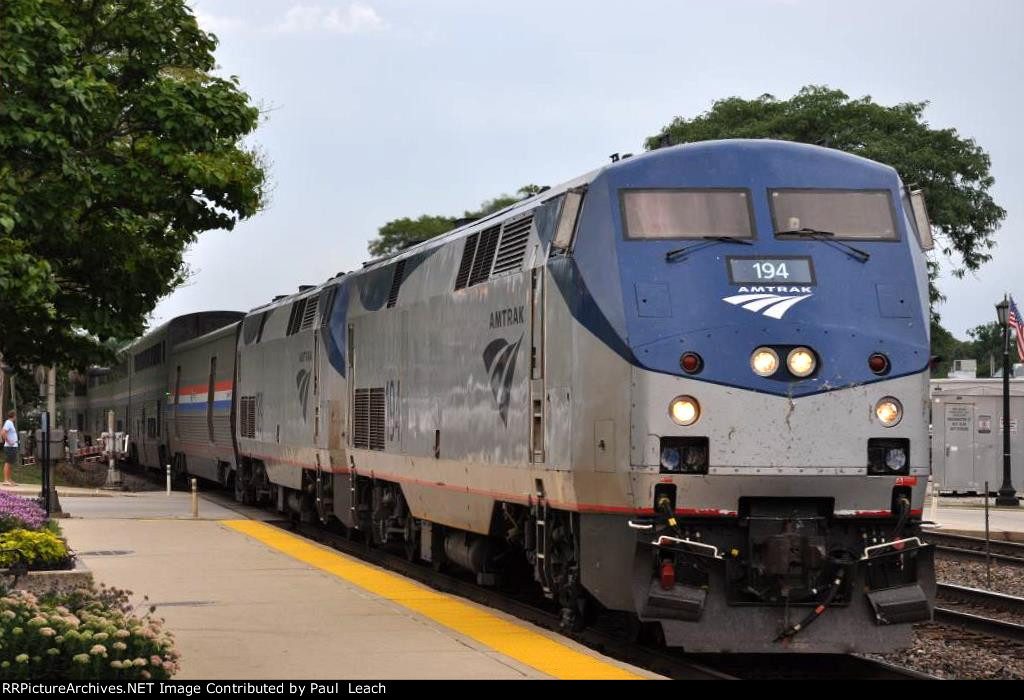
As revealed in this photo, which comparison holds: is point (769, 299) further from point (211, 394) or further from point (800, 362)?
point (211, 394)

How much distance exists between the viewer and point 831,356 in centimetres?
1088

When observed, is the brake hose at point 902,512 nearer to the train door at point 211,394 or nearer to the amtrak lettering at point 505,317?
the amtrak lettering at point 505,317

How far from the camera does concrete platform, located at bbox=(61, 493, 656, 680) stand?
9.89 m

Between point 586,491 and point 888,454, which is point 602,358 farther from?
point 888,454

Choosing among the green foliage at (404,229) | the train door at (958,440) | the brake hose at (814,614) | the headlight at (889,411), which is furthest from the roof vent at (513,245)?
the green foliage at (404,229)

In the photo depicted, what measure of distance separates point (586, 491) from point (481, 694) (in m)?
2.99

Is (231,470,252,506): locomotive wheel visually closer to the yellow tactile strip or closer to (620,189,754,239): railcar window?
the yellow tactile strip

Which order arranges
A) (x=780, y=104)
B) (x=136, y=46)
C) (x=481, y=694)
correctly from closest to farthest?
(x=481, y=694) → (x=136, y=46) → (x=780, y=104)

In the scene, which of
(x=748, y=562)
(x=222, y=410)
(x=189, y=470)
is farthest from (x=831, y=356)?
(x=189, y=470)

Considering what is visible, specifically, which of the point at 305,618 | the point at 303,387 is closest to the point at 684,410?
the point at 305,618

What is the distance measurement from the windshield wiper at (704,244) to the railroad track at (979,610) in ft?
16.9

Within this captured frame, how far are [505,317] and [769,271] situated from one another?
3.07 metres

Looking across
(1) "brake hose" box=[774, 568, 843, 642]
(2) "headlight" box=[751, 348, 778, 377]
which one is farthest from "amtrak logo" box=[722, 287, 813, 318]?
(1) "brake hose" box=[774, 568, 843, 642]

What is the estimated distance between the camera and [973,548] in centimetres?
2227
